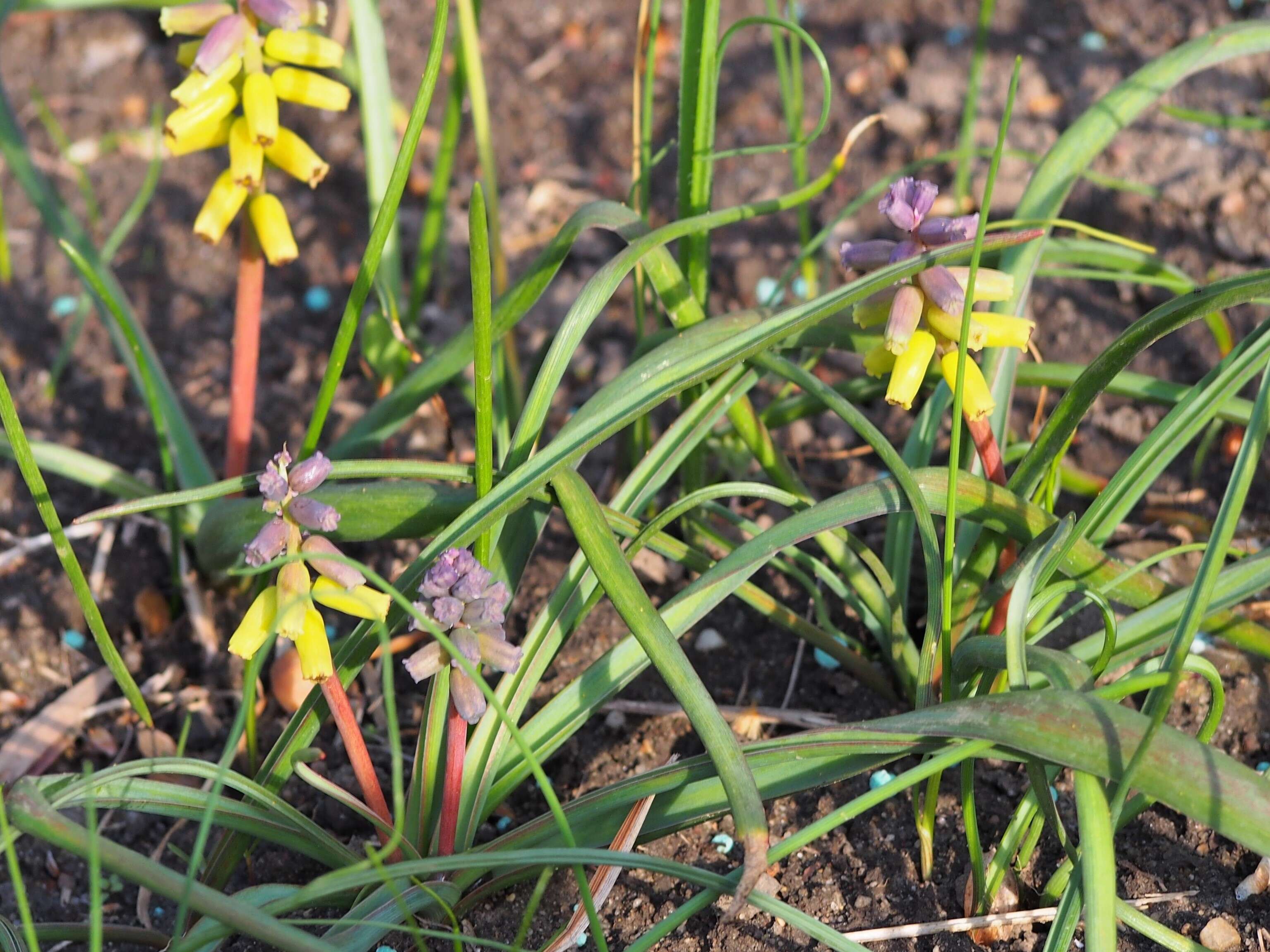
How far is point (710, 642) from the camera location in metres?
2.08

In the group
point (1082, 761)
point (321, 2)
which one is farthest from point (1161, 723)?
point (321, 2)

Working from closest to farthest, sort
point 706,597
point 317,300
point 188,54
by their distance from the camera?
point 706,597 → point 188,54 → point 317,300

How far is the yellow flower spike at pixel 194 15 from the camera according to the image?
1.71 metres

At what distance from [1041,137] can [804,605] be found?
1483 millimetres

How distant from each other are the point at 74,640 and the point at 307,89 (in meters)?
1.12

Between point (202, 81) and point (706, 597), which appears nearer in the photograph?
point (706, 597)

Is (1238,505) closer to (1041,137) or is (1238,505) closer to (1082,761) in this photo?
(1082,761)

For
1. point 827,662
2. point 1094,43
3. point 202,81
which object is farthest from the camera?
point 1094,43

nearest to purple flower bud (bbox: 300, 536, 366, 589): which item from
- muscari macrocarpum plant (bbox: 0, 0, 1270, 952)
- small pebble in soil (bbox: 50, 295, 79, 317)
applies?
muscari macrocarpum plant (bbox: 0, 0, 1270, 952)

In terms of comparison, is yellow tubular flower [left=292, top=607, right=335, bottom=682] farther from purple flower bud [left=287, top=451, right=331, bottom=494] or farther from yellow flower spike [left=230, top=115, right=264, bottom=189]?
yellow flower spike [left=230, top=115, right=264, bottom=189]

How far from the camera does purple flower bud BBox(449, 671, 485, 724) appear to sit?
4.45 feet

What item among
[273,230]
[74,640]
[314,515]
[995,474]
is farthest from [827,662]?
[74,640]

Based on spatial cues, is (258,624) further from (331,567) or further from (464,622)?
(464,622)

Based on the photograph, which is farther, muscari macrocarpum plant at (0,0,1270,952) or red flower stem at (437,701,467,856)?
red flower stem at (437,701,467,856)
